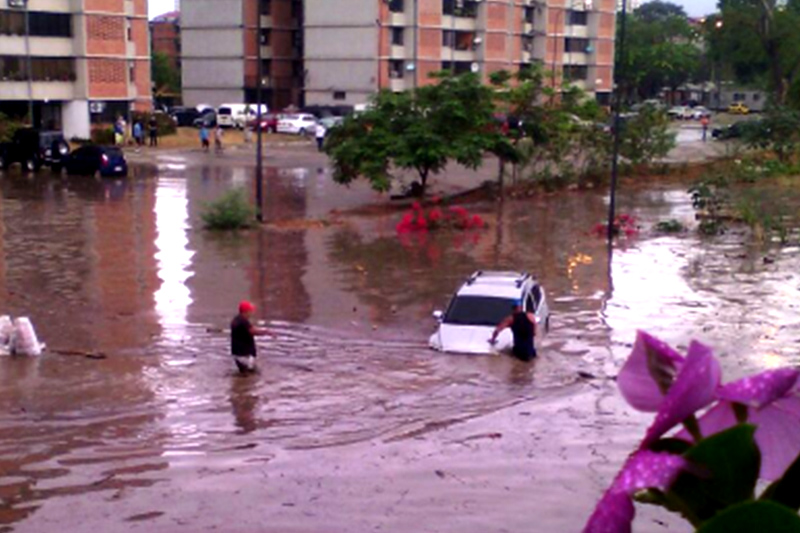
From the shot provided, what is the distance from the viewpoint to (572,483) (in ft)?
35.0

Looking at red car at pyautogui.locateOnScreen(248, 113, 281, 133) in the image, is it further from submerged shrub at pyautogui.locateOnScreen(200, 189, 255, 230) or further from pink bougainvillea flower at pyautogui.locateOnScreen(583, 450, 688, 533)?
pink bougainvillea flower at pyautogui.locateOnScreen(583, 450, 688, 533)

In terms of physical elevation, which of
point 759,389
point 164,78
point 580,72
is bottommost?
point 759,389

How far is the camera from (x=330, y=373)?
15.0 m

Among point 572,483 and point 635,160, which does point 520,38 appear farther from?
point 572,483

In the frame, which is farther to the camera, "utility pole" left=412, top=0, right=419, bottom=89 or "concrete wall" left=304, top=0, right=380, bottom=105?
"utility pole" left=412, top=0, right=419, bottom=89

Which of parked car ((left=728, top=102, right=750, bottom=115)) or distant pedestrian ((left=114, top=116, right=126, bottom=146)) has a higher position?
parked car ((left=728, top=102, right=750, bottom=115))

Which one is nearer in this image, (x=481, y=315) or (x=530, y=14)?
(x=481, y=315)

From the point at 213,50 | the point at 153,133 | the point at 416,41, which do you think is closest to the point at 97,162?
the point at 153,133

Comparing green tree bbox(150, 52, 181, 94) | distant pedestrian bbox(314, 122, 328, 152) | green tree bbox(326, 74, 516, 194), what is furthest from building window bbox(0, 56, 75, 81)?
green tree bbox(150, 52, 181, 94)

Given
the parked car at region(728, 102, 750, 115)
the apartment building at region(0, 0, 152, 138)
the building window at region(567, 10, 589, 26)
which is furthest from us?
the parked car at region(728, 102, 750, 115)

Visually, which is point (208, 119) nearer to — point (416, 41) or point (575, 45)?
point (416, 41)

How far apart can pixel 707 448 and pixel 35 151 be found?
152 ft

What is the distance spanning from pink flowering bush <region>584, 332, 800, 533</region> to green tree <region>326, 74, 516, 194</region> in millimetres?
31210

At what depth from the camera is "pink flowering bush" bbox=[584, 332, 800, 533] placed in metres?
1.15
